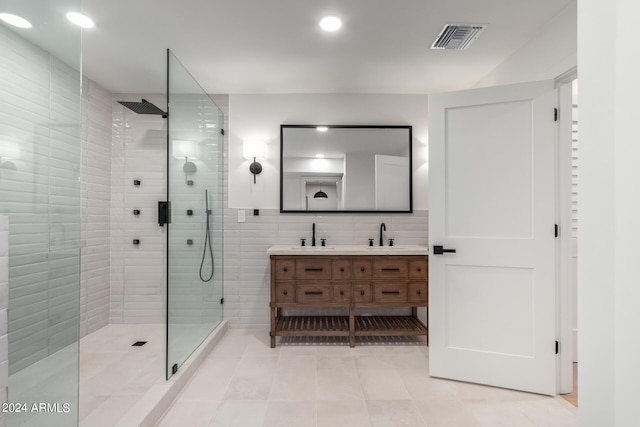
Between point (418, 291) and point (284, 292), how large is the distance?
1226 mm

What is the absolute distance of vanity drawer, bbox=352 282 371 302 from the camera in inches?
116

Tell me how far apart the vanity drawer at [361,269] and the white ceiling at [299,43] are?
5.72ft

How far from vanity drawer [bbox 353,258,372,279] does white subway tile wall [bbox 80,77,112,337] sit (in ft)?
8.37

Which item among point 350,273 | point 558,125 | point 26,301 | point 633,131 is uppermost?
point 558,125

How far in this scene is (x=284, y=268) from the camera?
2.94 meters

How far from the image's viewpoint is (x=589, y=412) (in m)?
0.84

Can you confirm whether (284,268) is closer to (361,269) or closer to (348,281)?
(348,281)

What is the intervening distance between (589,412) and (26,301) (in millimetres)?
1868

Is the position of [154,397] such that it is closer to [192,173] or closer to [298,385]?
[298,385]

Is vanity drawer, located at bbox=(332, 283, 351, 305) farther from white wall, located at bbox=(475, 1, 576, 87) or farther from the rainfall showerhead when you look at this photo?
the rainfall showerhead

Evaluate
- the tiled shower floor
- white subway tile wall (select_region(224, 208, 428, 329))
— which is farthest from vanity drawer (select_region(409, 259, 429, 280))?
the tiled shower floor

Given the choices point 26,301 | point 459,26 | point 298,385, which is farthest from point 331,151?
point 26,301

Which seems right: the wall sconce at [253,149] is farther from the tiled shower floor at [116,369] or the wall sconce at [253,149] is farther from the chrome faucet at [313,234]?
the tiled shower floor at [116,369]

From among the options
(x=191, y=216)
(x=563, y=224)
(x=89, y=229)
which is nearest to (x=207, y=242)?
(x=191, y=216)
